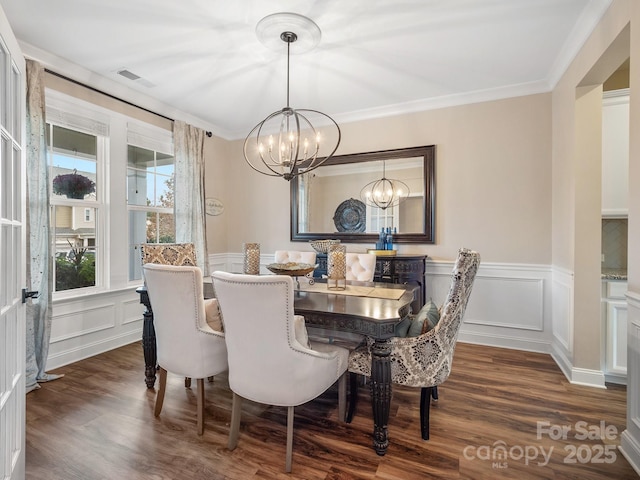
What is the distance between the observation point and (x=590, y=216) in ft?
8.77

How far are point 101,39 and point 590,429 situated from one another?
453cm

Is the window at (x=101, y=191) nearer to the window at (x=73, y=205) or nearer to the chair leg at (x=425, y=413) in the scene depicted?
the window at (x=73, y=205)

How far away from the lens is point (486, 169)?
3.65 meters

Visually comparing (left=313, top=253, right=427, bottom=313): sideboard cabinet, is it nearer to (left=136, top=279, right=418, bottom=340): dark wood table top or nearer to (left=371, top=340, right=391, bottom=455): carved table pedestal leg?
(left=136, top=279, right=418, bottom=340): dark wood table top

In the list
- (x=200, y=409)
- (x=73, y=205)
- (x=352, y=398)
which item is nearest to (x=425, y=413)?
(x=352, y=398)

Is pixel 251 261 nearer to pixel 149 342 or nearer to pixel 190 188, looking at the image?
pixel 149 342

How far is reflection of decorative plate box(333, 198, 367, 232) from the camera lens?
4254 millimetres

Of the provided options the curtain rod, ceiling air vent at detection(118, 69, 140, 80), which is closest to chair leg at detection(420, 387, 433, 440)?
ceiling air vent at detection(118, 69, 140, 80)

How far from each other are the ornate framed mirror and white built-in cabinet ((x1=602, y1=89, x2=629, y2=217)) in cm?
153

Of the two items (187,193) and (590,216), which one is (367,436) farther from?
(187,193)

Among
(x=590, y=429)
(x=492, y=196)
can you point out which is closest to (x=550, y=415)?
(x=590, y=429)

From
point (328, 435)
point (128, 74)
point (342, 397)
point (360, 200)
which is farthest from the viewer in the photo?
point (360, 200)

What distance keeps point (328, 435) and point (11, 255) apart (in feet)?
6.17

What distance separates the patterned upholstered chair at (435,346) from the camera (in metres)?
1.84
